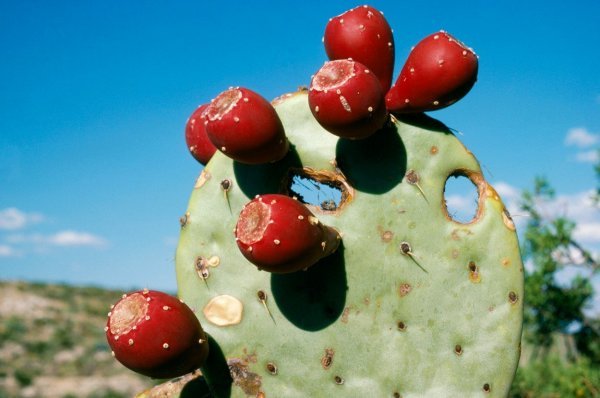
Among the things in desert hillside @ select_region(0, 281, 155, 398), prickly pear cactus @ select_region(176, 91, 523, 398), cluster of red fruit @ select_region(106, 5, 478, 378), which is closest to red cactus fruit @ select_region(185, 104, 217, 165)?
prickly pear cactus @ select_region(176, 91, 523, 398)

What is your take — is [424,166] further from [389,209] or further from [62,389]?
[62,389]

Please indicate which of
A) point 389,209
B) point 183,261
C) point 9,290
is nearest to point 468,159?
point 389,209

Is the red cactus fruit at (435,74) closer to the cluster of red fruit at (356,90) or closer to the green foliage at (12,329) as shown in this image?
the cluster of red fruit at (356,90)

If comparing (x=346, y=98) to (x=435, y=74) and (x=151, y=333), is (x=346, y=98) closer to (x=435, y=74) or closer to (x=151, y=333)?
(x=435, y=74)

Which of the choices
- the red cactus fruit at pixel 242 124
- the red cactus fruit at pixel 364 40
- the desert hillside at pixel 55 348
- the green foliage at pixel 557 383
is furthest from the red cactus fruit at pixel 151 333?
the desert hillside at pixel 55 348

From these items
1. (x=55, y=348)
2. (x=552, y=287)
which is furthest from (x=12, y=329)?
(x=552, y=287)

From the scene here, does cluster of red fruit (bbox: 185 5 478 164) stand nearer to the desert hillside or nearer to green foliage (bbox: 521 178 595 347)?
green foliage (bbox: 521 178 595 347)
